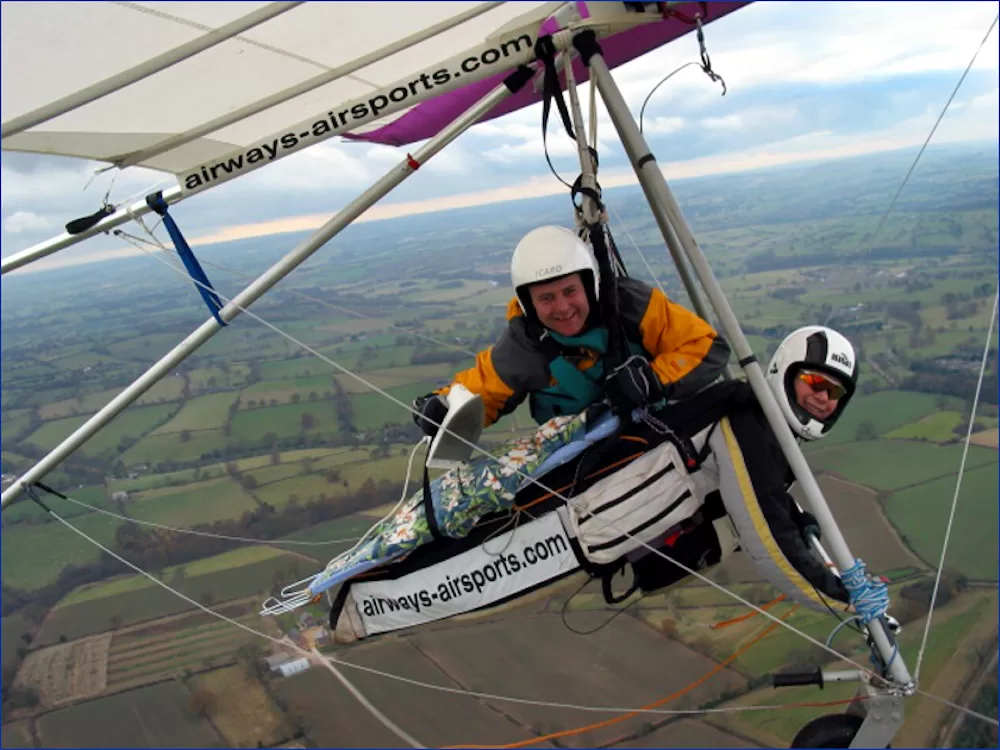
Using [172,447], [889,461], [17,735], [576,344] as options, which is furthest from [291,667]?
[576,344]

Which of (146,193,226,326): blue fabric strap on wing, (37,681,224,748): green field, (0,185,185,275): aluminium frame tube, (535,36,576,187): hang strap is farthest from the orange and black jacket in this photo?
(37,681,224,748): green field

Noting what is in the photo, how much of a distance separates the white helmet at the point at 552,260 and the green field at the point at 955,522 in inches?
554

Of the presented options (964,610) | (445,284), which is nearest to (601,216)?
(964,610)

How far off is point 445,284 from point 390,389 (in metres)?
11.8

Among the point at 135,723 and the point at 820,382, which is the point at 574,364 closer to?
the point at 820,382

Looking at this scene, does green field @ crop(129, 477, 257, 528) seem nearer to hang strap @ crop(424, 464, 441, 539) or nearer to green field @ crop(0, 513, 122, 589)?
green field @ crop(0, 513, 122, 589)

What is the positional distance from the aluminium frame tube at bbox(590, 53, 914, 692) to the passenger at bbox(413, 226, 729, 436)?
9 cm

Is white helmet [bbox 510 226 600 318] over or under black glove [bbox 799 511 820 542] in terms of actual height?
over

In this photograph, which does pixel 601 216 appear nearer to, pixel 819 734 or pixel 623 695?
pixel 819 734

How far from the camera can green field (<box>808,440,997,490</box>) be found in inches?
683

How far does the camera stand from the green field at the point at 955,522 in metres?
15.0

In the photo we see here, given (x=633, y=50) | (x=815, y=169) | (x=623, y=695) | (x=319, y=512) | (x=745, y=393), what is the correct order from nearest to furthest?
(x=745, y=393), (x=633, y=50), (x=623, y=695), (x=319, y=512), (x=815, y=169)

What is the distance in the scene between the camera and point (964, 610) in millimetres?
14766

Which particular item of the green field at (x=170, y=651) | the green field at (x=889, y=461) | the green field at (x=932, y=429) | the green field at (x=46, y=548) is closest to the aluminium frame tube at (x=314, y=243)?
the green field at (x=170, y=651)
